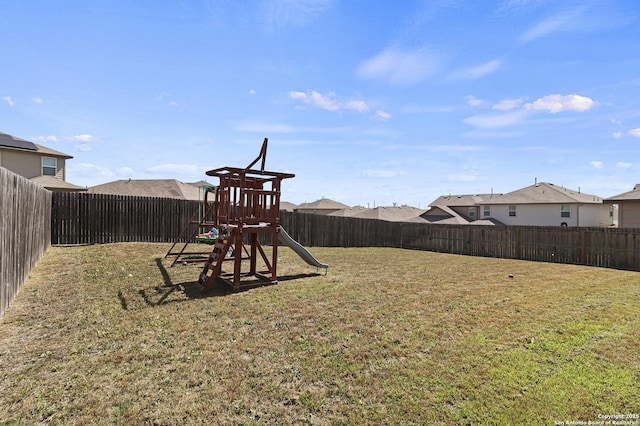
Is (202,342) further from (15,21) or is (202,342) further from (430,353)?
(15,21)

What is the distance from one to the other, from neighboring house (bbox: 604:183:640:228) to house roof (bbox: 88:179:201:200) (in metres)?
25.6

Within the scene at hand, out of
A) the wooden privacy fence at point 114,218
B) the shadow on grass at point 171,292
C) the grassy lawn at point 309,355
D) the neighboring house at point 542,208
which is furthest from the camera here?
the neighboring house at point 542,208

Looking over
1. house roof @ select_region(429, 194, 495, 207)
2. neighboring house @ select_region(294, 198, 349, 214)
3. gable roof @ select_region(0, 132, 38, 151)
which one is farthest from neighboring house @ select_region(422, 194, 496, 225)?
gable roof @ select_region(0, 132, 38, 151)

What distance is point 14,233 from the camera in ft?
17.7

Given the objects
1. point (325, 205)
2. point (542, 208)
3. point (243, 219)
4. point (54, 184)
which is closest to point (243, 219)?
point (243, 219)

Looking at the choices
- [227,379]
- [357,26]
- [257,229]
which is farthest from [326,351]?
[357,26]

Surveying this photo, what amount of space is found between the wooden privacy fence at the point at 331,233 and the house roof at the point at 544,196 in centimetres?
1422

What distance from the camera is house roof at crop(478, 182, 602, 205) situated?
26266 millimetres

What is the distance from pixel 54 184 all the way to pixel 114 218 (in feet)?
22.3

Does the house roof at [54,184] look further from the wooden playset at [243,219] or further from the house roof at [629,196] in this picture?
the house roof at [629,196]

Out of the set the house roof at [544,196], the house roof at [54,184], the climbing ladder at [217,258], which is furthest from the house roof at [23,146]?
the house roof at [544,196]

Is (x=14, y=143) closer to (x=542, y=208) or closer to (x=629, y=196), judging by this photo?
(x=629, y=196)

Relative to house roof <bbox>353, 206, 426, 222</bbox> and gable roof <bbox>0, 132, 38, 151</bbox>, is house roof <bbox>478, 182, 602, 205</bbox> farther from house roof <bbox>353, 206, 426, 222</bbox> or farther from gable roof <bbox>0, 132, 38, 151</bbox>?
gable roof <bbox>0, 132, 38, 151</bbox>

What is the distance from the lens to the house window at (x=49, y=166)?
58.0ft
